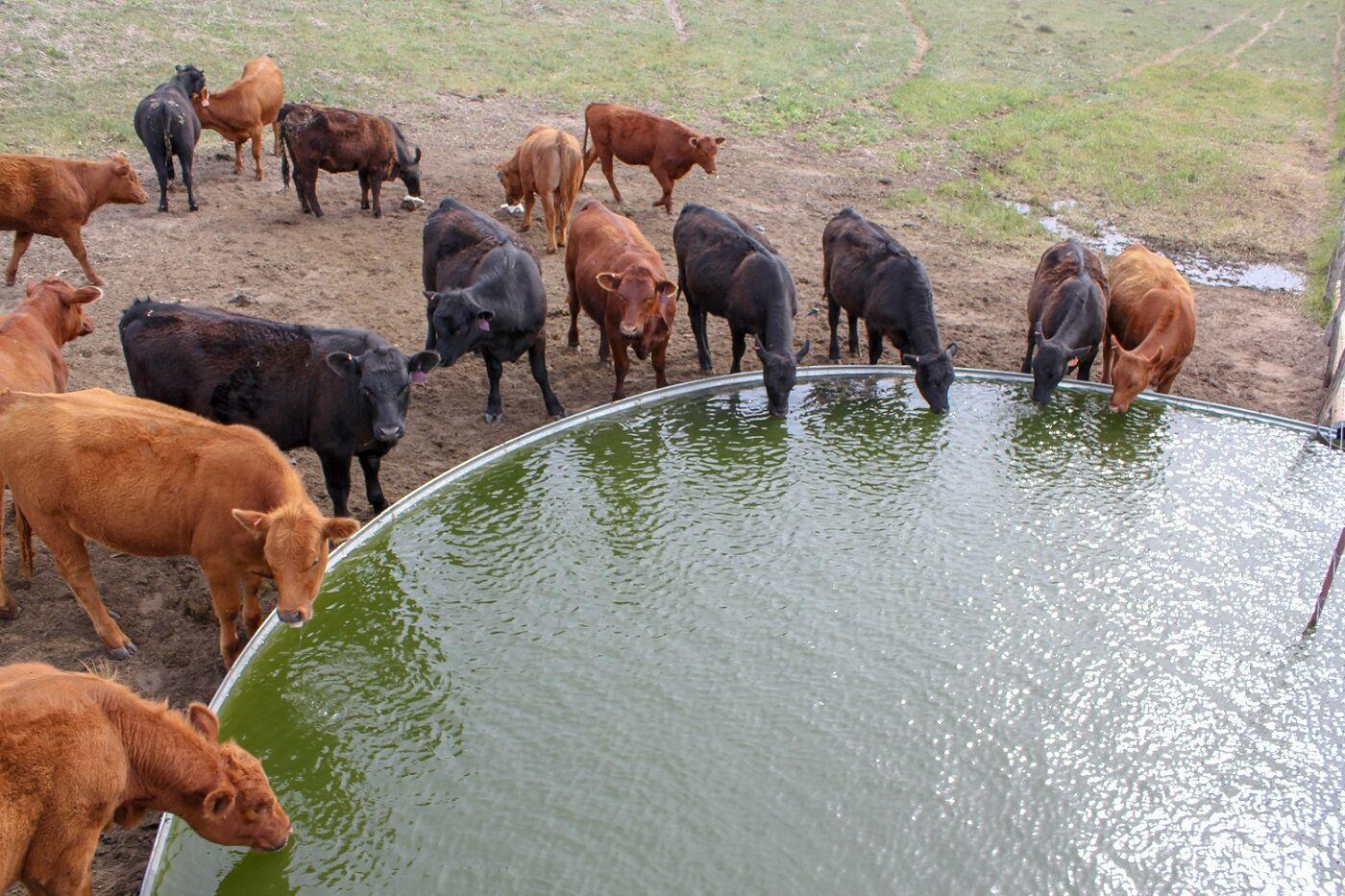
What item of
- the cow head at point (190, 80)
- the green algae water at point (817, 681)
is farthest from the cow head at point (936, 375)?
the cow head at point (190, 80)

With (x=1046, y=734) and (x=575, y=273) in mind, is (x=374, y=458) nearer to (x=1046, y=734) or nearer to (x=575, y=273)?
(x=575, y=273)

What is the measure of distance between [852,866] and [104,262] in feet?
33.6

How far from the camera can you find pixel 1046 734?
17.0 ft

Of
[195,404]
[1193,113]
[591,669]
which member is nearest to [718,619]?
[591,669]

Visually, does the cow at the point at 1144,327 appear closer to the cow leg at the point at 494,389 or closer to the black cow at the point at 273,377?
the cow leg at the point at 494,389

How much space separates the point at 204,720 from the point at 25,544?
293 cm

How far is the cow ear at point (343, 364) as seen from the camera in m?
6.77

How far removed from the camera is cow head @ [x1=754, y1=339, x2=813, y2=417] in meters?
8.33

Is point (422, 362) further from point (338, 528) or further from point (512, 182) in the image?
point (512, 182)

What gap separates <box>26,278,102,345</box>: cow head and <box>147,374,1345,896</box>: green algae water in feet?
11.1

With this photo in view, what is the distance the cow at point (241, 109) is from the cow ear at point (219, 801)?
11247mm

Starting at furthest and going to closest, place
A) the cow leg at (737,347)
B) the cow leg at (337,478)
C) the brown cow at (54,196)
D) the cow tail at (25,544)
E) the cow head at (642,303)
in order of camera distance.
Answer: the brown cow at (54,196) < the cow leg at (737,347) < the cow head at (642,303) < the cow leg at (337,478) < the cow tail at (25,544)

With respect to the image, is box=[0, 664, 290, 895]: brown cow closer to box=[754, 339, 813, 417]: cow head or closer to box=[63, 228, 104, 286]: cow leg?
box=[754, 339, 813, 417]: cow head

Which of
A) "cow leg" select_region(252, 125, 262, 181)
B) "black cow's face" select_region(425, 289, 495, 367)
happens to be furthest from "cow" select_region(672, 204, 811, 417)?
"cow leg" select_region(252, 125, 262, 181)
